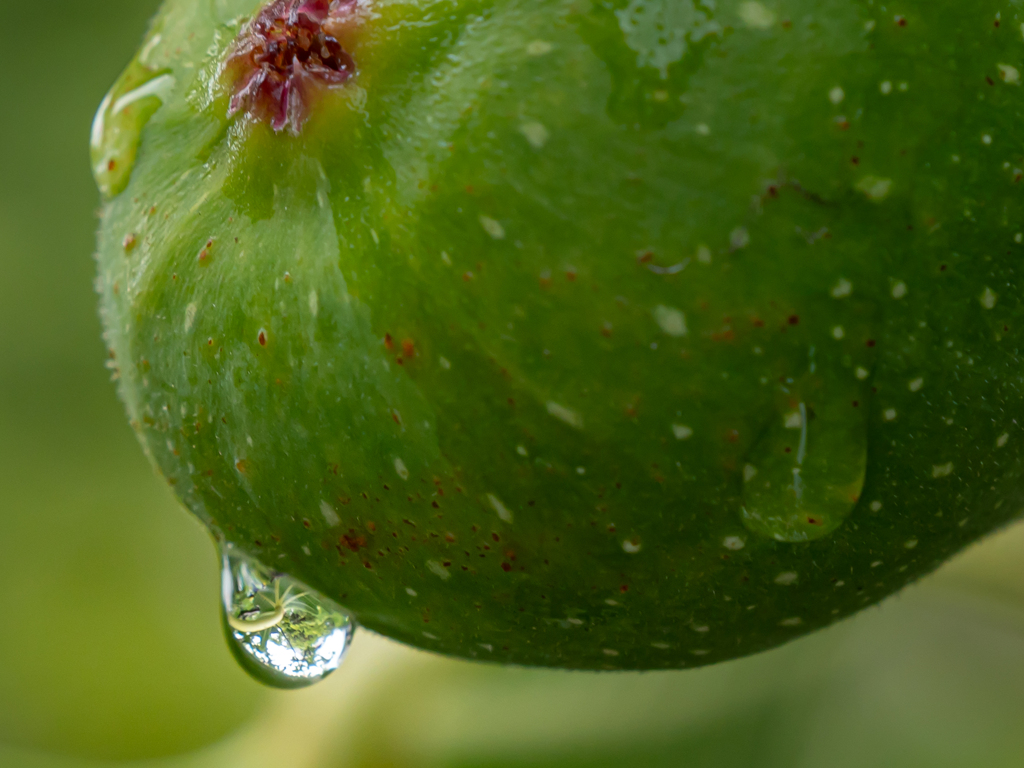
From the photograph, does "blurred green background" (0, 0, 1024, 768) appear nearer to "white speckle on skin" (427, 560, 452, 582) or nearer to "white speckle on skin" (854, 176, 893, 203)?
"white speckle on skin" (427, 560, 452, 582)

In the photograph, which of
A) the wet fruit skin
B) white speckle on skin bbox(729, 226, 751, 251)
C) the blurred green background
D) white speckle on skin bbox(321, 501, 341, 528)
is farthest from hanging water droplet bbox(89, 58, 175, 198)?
the blurred green background

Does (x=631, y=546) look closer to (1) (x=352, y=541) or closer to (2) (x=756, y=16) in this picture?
(1) (x=352, y=541)

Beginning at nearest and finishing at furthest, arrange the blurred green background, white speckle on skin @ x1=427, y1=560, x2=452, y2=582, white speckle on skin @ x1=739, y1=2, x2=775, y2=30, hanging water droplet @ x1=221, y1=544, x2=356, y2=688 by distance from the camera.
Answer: white speckle on skin @ x1=739, y1=2, x2=775, y2=30 → white speckle on skin @ x1=427, y1=560, x2=452, y2=582 → hanging water droplet @ x1=221, y1=544, x2=356, y2=688 → the blurred green background

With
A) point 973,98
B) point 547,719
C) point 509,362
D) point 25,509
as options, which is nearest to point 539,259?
point 509,362

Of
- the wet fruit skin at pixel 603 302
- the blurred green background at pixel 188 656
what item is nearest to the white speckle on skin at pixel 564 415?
the wet fruit skin at pixel 603 302

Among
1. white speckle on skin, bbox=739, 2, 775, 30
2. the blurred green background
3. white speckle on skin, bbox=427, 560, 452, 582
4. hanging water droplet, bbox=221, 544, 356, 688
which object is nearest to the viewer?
white speckle on skin, bbox=739, 2, 775, 30

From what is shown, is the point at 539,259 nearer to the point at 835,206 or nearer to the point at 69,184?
the point at 835,206
